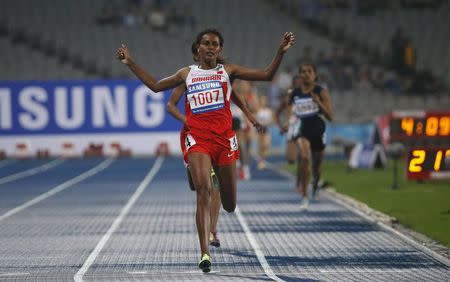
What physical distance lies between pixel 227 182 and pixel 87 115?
25.3 meters

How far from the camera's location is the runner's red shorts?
387 inches

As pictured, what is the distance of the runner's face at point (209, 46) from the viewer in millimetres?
9711

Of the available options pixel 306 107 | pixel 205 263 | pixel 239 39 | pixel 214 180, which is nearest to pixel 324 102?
pixel 306 107

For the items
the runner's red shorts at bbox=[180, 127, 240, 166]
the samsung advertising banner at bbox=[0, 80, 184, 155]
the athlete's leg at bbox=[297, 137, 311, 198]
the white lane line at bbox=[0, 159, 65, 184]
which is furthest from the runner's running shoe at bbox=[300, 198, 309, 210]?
the samsung advertising banner at bbox=[0, 80, 184, 155]

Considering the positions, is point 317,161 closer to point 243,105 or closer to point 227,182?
point 243,105

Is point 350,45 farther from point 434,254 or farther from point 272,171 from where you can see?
point 434,254

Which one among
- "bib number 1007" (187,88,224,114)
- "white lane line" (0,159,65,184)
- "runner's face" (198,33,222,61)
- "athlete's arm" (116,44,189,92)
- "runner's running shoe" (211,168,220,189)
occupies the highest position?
"runner's face" (198,33,222,61)

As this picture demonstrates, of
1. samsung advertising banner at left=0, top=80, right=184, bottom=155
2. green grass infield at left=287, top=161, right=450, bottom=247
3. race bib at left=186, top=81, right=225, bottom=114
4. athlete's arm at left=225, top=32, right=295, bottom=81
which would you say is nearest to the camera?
athlete's arm at left=225, top=32, right=295, bottom=81

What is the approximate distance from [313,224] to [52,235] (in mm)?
3334

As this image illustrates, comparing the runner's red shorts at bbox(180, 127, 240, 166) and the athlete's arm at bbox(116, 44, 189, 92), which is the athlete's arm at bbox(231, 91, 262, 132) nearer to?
the runner's red shorts at bbox(180, 127, 240, 166)

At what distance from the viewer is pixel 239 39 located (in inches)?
1641

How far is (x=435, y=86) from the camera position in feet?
129

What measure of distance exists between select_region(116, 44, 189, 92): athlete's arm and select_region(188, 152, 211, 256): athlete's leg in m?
0.73

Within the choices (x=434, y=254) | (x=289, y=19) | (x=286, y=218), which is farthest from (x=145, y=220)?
Result: (x=289, y=19)
